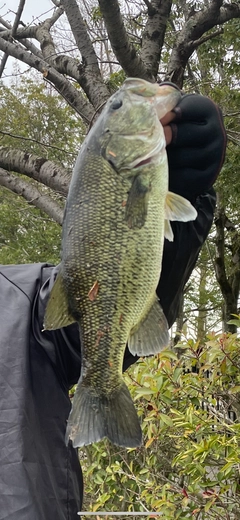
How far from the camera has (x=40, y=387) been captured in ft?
4.83

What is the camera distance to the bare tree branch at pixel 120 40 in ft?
12.7

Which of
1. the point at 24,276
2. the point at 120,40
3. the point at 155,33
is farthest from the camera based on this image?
the point at 155,33

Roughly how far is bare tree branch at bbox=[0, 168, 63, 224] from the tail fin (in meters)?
4.03

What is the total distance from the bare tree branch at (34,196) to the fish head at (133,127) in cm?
391

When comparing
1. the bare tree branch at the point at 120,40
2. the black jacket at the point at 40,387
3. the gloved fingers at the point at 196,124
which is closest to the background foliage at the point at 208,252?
the bare tree branch at the point at 120,40

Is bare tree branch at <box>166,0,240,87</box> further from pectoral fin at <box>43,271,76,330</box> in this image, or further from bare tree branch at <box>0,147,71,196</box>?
pectoral fin at <box>43,271,76,330</box>

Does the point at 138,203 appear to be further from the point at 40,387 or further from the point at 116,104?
the point at 40,387

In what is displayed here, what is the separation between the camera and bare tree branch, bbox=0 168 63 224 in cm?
530

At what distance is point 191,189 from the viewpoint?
148 centimetres

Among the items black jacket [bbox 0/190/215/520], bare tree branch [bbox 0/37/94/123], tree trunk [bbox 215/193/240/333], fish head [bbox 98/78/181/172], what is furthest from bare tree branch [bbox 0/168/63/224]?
tree trunk [bbox 215/193/240/333]

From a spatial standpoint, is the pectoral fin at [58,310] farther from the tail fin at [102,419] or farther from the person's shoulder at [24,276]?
the person's shoulder at [24,276]

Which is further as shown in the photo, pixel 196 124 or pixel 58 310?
pixel 196 124

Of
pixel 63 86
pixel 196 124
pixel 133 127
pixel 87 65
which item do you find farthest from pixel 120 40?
pixel 133 127

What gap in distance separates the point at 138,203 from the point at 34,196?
4570 millimetres
